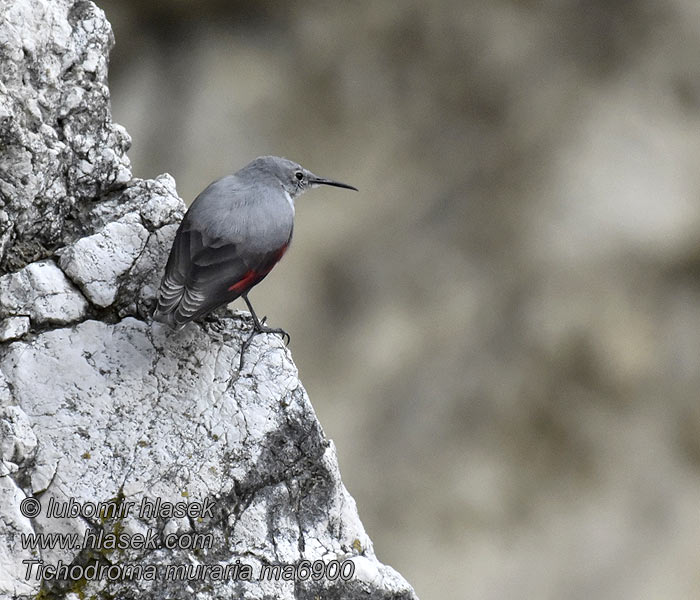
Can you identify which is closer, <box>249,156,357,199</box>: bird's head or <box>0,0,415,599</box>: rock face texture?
<box>0,0,415,599</box>: rock face texture

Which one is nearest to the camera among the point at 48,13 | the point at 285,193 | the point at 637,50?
the point at 48,13

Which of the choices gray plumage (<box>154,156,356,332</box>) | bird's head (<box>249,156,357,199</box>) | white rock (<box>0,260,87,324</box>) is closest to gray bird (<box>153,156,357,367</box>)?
gray plumage (<box>154,156,356,332</box>)

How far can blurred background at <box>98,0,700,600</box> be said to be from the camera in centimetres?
534

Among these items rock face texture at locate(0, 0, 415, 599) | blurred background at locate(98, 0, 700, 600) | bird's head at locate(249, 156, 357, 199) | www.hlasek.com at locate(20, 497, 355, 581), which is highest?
blurred background at locate(98, 0, 700, 600)

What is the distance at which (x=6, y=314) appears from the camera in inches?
87.5

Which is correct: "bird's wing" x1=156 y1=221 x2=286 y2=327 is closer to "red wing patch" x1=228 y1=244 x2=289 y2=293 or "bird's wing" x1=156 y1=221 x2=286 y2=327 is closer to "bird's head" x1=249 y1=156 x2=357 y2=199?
"red wing patch" x1=228 y1=244 x2=289 y2=293

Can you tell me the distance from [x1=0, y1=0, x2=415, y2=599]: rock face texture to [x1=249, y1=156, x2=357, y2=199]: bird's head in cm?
31

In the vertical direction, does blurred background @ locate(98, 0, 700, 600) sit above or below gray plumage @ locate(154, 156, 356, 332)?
above

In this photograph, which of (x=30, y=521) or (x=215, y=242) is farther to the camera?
(x=215, y=242)

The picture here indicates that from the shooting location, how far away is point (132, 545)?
208cm

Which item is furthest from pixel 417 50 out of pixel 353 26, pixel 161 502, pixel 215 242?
pixel 161 502

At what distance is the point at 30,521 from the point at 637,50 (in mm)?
4590

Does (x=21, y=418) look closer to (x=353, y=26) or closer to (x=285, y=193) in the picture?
(x=285, y=193)

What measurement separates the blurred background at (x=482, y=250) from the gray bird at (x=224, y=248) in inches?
125
